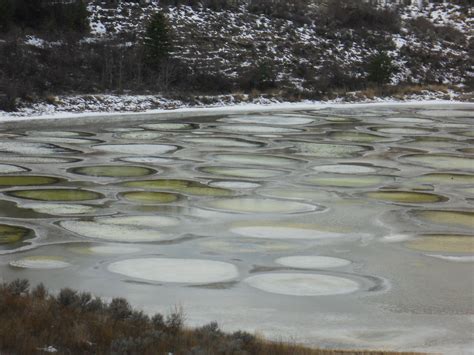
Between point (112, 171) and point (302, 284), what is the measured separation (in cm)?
889

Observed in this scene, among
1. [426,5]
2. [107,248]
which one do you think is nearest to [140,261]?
[107,248]

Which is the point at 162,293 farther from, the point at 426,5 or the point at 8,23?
the point at 426,5

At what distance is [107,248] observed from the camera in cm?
1148

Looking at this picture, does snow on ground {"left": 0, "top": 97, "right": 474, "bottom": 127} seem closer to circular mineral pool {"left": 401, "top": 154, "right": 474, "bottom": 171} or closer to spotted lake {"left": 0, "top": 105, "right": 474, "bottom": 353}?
spotted lake {"left": 0, "top": 105, "right": 474, "bottom": 353}

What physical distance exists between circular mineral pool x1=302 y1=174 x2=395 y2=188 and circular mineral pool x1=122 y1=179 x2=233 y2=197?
2.25 metres

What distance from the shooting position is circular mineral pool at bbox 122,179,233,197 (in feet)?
52.0

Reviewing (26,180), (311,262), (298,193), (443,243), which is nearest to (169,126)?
(26,180)

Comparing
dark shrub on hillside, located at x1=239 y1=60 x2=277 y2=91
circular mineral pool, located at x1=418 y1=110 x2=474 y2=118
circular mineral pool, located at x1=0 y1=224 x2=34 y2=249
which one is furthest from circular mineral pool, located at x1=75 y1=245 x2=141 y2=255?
dark shrub on hillside, located at x1=239 y1=60 x2=277 y2=91

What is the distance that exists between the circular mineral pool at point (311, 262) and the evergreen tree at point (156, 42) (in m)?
29.2

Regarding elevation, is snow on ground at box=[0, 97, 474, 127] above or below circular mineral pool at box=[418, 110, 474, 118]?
below

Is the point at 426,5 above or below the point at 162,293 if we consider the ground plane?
above

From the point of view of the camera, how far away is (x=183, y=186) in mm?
16484

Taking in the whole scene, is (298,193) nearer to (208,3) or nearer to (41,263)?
(41,263)

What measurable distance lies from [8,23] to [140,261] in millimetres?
30087
